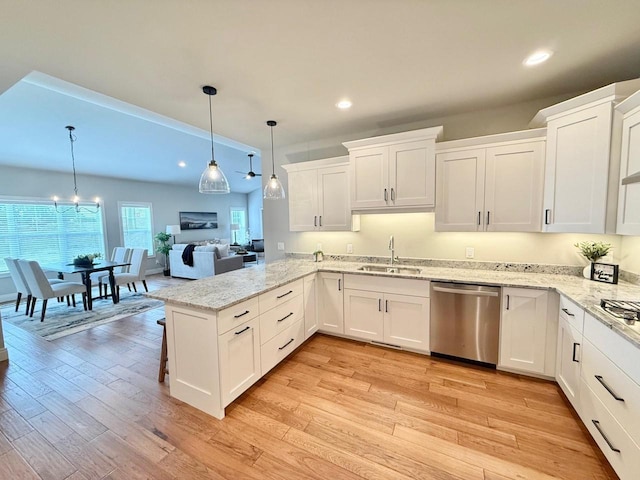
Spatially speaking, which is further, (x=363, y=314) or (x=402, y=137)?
(x=363, y=314)

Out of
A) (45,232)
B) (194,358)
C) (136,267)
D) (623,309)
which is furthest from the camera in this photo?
(45,232)

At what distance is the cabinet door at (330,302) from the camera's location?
10.1ft

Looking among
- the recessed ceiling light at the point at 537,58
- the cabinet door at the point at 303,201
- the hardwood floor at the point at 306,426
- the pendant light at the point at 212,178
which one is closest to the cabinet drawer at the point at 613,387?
the hardwood floor at the point at 306,426

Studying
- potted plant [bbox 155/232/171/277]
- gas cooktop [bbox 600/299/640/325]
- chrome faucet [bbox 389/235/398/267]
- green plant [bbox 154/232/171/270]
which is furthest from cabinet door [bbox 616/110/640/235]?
green plant [bbox 154/232/171/270]

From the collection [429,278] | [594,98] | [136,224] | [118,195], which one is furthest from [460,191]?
[136,224]

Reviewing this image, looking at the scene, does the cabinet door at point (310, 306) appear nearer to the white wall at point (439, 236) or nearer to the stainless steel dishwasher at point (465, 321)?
the white wall at point (439, 236)

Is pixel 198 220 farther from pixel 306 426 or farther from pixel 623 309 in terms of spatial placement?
pixel 623 309

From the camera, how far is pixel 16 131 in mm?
4125

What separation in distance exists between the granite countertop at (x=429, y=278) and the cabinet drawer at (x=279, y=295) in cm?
8

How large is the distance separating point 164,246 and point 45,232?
2.39m

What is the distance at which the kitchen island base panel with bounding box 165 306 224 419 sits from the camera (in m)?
1.87

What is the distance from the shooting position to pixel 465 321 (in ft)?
8.24

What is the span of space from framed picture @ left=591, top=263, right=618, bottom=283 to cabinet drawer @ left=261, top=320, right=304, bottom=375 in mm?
2758

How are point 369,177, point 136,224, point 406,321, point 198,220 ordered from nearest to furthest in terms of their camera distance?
point 406,321 < point 369,177 < point 136,224 < point 198,220
